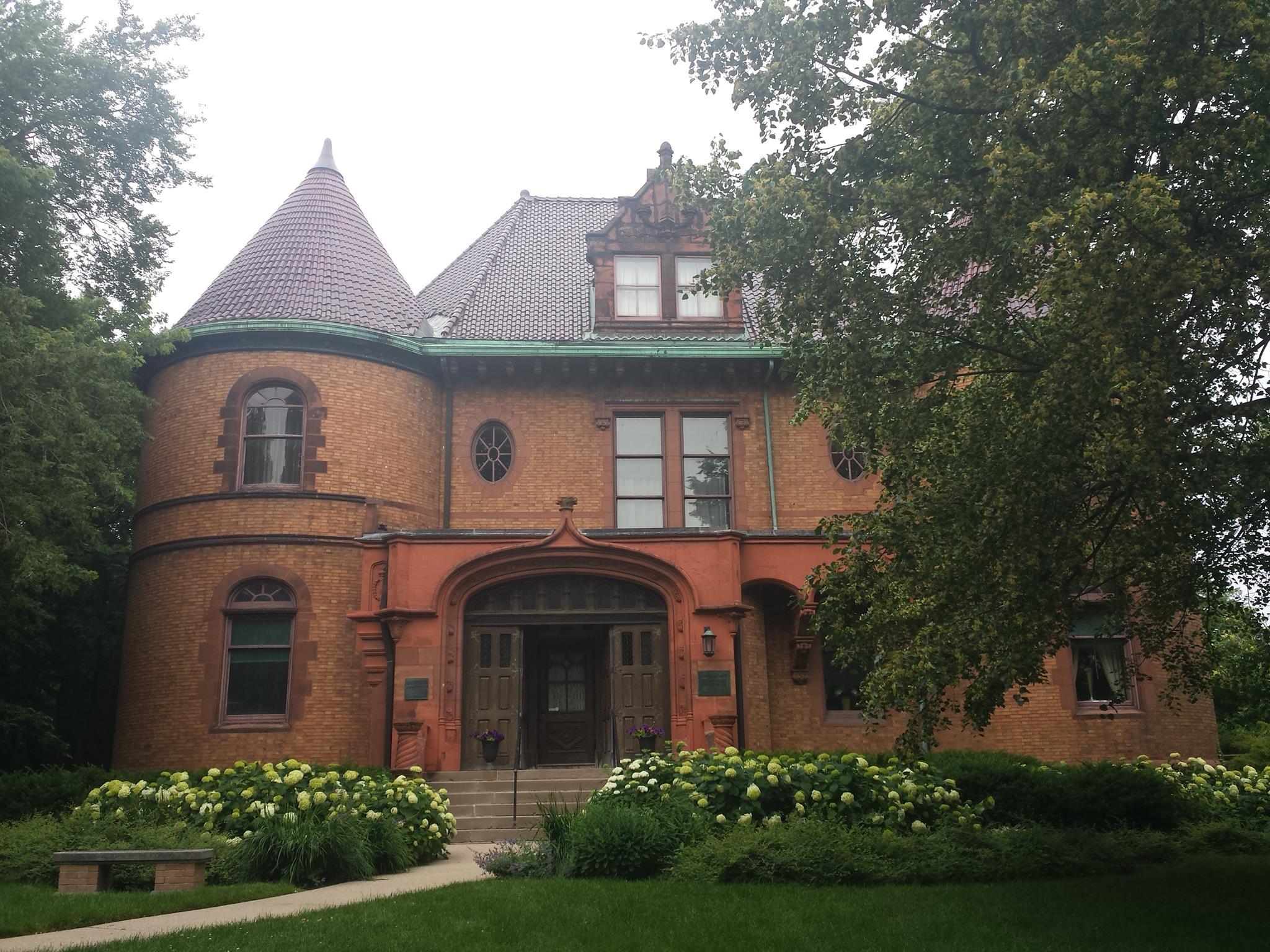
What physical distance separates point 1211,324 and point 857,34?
14.5 feet

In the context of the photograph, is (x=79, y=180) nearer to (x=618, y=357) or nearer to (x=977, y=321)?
(x=618, y=357)

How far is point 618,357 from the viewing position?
20391 mm

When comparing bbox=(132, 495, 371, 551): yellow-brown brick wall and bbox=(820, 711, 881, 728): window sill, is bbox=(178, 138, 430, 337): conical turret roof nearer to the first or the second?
bbox=(132, 495, 371, 551): yellow-brown brick wall

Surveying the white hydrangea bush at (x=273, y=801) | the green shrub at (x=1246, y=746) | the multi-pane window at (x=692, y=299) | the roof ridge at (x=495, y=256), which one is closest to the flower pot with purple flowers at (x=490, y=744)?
the white hydrangea bush at (x=273, y=801)

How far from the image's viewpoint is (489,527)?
19.9m

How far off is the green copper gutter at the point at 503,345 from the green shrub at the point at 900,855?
9.94m

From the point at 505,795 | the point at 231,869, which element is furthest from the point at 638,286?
the point at 231,869

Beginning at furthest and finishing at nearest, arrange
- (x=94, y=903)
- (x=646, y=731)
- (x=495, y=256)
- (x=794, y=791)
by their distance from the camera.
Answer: (x=495, y=256)
(x=646, y=731)
(x=794, y=791)
(x=94, y=903)

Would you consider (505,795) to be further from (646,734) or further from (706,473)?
(706,473)

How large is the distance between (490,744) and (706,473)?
260 inches

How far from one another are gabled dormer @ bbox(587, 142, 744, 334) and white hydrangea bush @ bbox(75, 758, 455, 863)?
11.2m

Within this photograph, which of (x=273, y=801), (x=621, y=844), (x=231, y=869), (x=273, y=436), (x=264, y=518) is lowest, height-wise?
(x=231, y=869)

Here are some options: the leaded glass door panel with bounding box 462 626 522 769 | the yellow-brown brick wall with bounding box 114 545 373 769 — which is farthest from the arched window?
the leaded glass door panel with bounding box 462 626 522 769

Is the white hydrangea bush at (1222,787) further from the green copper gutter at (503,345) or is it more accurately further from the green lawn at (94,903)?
the green lawn at (94,903)
